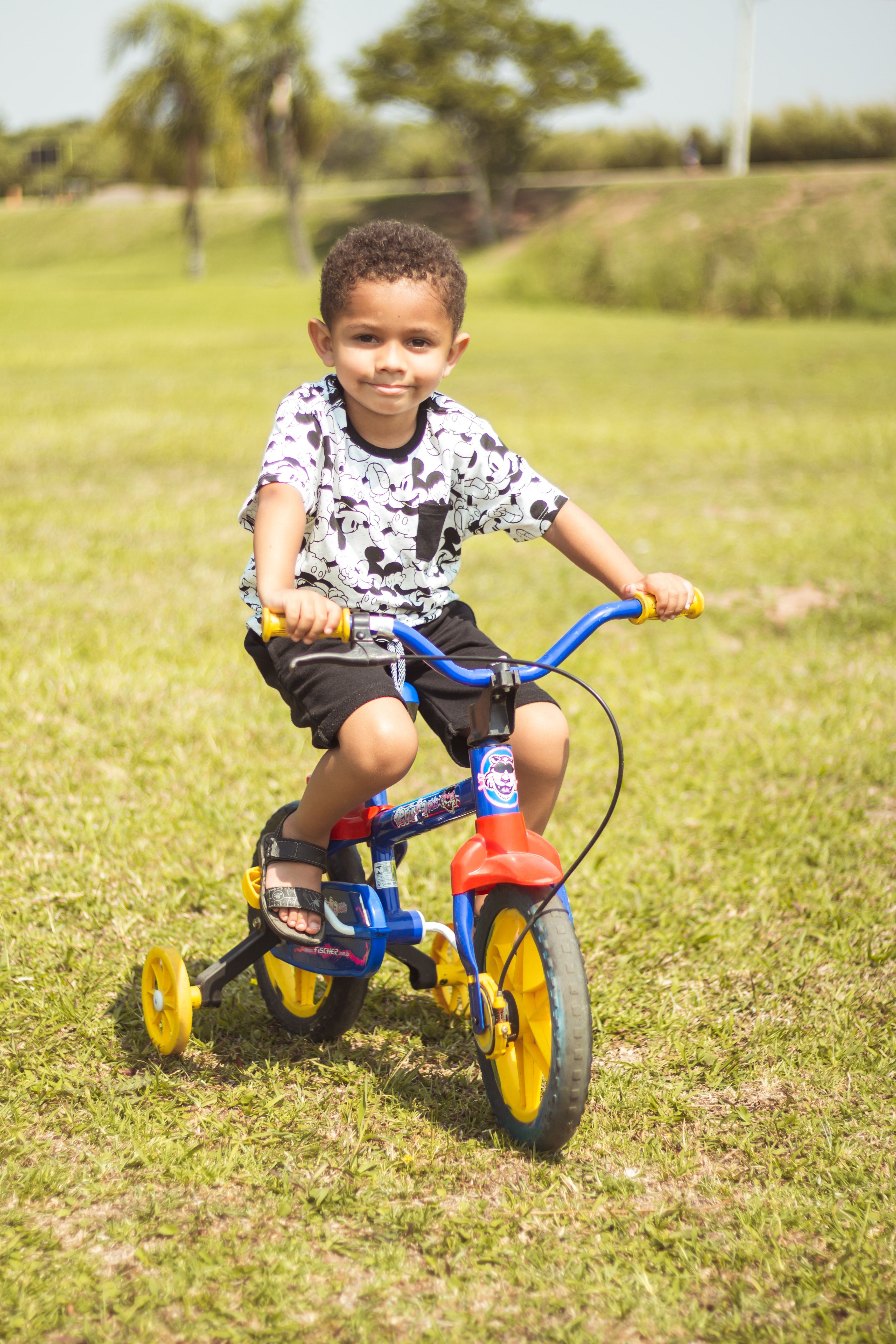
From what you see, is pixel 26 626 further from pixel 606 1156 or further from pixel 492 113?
pixel 492 113

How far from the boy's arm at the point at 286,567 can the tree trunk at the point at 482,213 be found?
139 feet

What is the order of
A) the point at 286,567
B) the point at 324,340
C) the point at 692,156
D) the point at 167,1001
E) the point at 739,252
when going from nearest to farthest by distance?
the point at 286,567
the point at 324,340
the point at 167,1001
the point at 739,252
the point at 692,156

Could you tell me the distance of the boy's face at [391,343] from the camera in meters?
2.47

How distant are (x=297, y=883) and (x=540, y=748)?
0.65 meters

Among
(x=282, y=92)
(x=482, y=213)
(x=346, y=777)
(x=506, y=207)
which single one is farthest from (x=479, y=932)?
(x=506, y=207)

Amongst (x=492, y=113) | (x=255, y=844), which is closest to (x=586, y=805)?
(x=255, y=844)

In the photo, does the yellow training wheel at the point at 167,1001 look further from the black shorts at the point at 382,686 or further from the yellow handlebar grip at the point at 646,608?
the yellow handlebar grip at the point at 646,608

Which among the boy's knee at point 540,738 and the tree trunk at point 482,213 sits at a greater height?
the tree trunk at point 482,213

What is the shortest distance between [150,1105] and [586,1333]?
111 cm

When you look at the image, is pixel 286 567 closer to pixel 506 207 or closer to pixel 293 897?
pixel 293 897

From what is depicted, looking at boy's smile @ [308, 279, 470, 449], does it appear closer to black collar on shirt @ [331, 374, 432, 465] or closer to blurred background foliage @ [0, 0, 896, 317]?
black collar on shirt @ [331, 374, 432, 465]

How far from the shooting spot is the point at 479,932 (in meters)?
2.48

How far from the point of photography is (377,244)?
2.48 m

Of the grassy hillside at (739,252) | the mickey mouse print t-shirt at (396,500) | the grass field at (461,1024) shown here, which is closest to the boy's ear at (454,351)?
the mickey mouse print t-shirt at (396,500)
